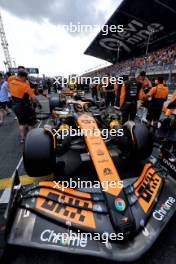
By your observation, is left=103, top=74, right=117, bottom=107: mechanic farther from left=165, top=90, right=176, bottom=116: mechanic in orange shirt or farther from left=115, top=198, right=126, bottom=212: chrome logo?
left=115, top=198, right=126, bottom=212: chrome logo

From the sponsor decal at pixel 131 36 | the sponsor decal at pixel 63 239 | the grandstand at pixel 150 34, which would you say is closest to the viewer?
the sponsor decal at pixel 63 239

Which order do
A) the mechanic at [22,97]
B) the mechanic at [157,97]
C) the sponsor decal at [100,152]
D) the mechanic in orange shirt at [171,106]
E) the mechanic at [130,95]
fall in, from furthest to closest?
the mechanic at [157,97] → the mechanic at [130,95] → the mechanic at [22,97] → the mechanic in orange shirt at [171,106] → the sponsor decal at [100,152]

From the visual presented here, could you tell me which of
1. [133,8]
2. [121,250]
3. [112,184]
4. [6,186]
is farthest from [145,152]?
[133,8]

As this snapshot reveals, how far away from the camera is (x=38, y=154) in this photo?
206 centimetres

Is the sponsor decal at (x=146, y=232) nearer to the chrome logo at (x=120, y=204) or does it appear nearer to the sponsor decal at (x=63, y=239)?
the chrome logo at (x=120, y=204)

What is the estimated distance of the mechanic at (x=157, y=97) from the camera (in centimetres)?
513

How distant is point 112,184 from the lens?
186cm

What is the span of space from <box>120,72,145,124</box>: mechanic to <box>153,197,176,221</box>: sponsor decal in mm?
3611

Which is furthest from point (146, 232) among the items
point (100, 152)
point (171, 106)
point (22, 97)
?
point (22, 97)

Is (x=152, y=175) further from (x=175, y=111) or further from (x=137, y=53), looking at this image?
(x=137, y=53)

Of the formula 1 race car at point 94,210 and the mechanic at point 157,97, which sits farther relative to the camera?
the mechanic at point 157,97

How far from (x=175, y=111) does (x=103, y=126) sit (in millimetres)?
1301

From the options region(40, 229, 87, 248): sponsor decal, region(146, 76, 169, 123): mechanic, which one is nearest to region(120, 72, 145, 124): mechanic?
region(146, 76, 169, 123): mechanic

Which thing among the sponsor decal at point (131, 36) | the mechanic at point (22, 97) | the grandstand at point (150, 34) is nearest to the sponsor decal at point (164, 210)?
the mechanic at point (22, 97)
